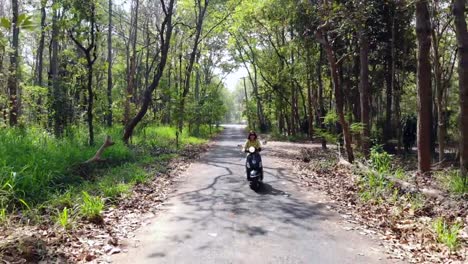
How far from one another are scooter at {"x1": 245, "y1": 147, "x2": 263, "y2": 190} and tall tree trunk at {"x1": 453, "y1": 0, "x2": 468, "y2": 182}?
440 centimetres

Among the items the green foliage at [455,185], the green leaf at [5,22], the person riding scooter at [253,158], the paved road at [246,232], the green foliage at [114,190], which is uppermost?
the green leaf at [5,22]

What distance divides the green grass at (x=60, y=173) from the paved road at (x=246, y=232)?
143 cm

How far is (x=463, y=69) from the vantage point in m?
8.06

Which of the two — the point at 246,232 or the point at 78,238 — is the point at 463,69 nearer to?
the point at 246,232

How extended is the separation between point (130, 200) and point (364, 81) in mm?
9829

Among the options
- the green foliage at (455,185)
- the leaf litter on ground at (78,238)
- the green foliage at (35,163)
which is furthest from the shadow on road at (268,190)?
the green foliage at (35,163)

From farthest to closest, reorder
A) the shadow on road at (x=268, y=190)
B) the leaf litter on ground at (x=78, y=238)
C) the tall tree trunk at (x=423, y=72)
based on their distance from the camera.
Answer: the tall tree trunk at (x=423, y=72) → the shadow on road at (x=268, y=190) → the leaf litter on ground at (x=78, y=238)

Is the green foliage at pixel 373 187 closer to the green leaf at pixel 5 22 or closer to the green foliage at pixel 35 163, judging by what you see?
the green foliage at pixel 35 163

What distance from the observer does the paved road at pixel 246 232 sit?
4961 mm

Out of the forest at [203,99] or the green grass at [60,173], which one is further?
the forest at [203,99]

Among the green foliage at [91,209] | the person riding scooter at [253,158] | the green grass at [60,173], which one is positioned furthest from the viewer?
the person riding scooter at [253,158]

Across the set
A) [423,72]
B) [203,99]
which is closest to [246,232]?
[423,72]

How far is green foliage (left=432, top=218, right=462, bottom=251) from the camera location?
5117 mm

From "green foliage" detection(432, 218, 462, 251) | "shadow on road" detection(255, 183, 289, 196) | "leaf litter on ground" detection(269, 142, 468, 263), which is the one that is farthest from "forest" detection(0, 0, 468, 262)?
"shadow on road" detection(255, 183, 289, 196)
